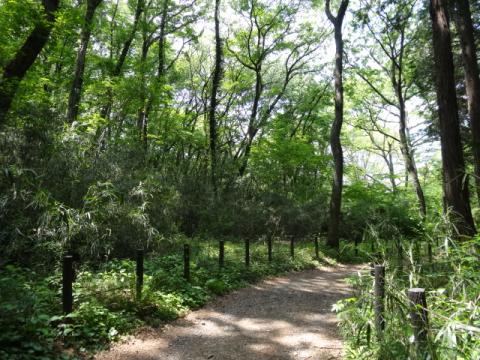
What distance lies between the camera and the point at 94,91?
45.9ft

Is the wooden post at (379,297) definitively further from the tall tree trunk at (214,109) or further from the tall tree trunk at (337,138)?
the tall tree trunk at (214,109)

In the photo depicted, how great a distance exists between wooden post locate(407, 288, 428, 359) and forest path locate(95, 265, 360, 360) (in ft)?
5.88

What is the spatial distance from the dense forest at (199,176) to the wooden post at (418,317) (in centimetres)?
22

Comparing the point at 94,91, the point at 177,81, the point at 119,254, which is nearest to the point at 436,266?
the point at 119,254

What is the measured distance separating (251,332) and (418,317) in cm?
329

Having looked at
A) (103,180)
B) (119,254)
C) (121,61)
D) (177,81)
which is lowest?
(119,254)

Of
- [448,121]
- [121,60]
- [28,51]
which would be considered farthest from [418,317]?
[121,60]

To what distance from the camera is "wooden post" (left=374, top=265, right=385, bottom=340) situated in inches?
152

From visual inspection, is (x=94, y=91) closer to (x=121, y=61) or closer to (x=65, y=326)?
(x=121, y=61)

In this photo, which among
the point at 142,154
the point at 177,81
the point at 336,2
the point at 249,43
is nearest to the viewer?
the point at 142,154

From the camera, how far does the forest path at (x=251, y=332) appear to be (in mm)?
4949

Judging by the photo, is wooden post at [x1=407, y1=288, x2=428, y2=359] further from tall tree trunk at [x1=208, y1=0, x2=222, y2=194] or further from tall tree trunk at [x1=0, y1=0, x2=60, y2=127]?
tall tree trunk at [x1=208, y1=0, x2=222, y2=194]

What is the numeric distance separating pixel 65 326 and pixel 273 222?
1179 centimetres

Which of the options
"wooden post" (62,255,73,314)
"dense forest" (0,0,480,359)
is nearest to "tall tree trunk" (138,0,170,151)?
"dense forest" (0,0,480,359)
